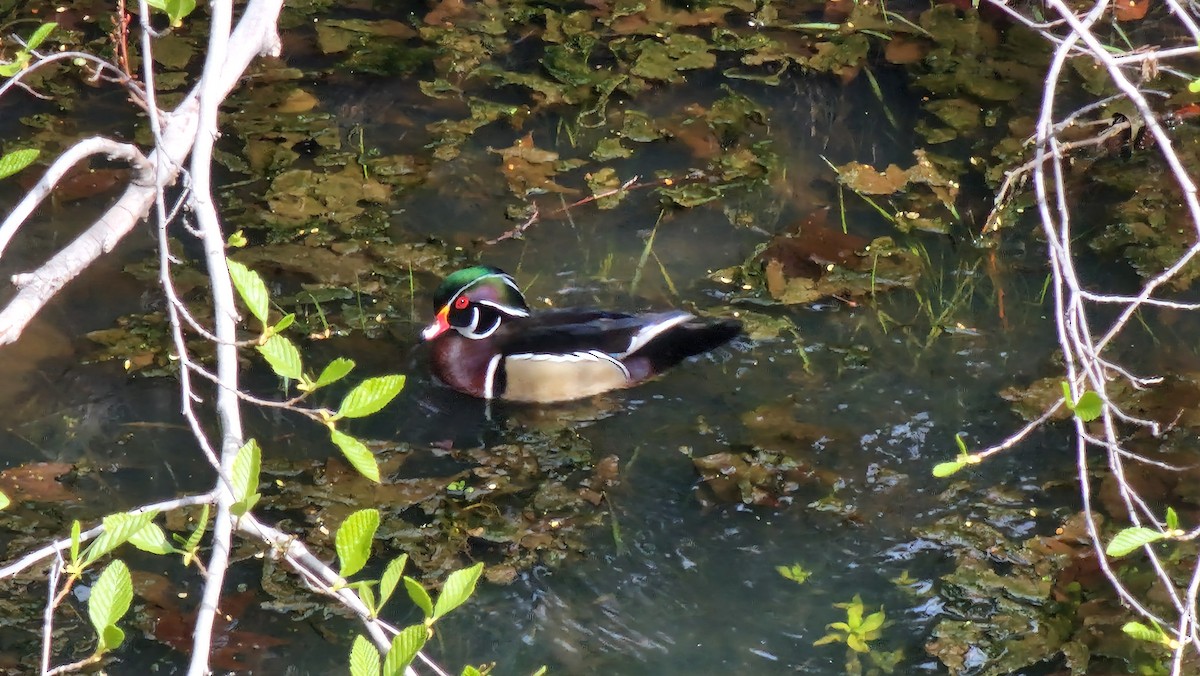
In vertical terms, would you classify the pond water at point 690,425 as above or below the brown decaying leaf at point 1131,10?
below

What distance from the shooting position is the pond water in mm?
3523

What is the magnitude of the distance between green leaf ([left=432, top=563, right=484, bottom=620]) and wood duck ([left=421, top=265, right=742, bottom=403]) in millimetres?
2770

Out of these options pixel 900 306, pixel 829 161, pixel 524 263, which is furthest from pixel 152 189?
pixel 829 161

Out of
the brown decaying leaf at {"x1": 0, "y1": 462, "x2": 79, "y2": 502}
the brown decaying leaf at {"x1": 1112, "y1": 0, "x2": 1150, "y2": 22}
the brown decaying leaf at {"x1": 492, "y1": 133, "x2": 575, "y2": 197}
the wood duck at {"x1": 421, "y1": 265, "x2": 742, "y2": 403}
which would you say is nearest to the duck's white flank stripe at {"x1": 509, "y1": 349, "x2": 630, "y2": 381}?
the wood duck at {"x1": 421, "y1": 265, "x2": 742, "y2": 403}

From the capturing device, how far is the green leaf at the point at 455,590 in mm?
1622

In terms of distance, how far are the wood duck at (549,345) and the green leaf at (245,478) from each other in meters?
2.82

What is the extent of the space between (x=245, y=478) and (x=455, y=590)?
0.32 meters

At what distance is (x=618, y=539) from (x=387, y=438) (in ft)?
→ 3.11

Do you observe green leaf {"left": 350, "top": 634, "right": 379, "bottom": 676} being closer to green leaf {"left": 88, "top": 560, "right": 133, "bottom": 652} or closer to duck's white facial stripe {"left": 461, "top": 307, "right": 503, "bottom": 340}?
green leaf {"left": 88, "top": 560, "right": 133, "bottom": 652}

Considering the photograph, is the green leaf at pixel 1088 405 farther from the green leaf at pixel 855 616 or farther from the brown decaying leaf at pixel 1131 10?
the brown decaying leaf at pixel 1131 10

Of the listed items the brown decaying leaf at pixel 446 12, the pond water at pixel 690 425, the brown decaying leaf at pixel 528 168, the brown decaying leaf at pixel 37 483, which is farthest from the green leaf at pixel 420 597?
the brown decaying leaf at pixel 446 12

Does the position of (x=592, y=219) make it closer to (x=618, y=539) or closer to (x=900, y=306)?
(x=900, y=306)

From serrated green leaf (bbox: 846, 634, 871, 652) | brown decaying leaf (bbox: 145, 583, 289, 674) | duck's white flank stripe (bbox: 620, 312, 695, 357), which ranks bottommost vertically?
brown decaying leaf (bbox: 145, 583, 289, 674)

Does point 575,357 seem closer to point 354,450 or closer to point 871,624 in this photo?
point 871,624
